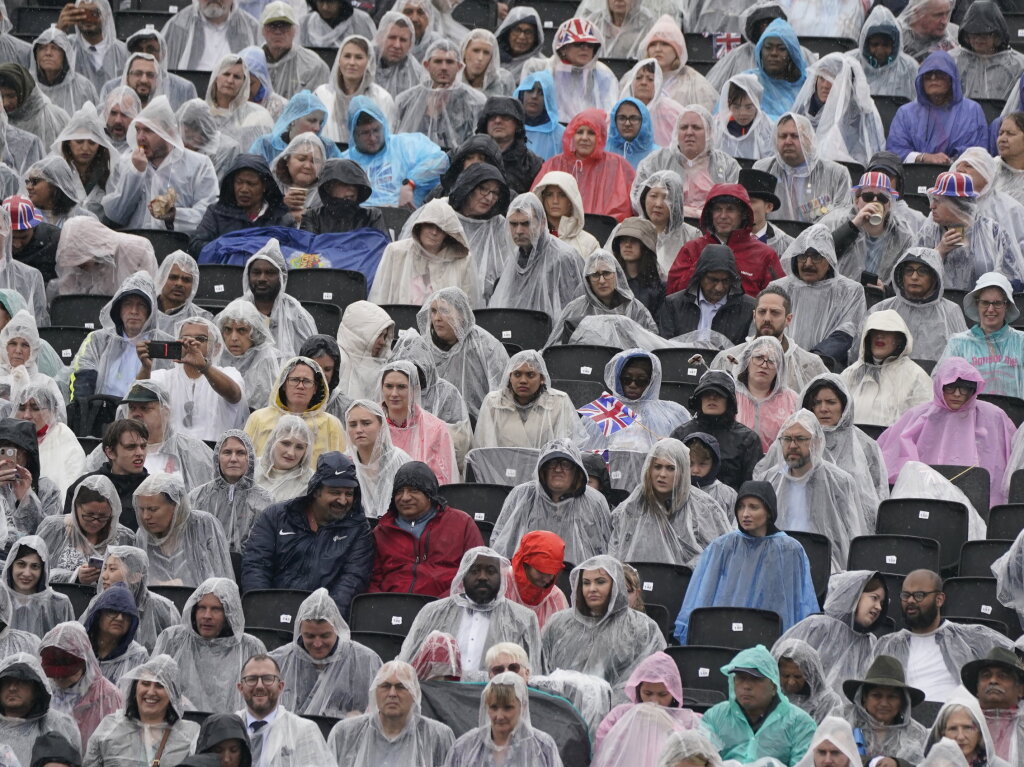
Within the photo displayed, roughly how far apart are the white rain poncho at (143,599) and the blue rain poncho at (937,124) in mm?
6624

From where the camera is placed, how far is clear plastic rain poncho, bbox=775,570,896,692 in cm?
1238

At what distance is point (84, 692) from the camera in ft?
39.5

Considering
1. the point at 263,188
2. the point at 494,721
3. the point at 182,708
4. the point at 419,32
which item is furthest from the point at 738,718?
the point at 419,32

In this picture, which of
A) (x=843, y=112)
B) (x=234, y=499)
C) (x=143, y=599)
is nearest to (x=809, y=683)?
(x=143, y=599)

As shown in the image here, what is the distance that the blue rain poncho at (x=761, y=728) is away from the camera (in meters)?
11.5

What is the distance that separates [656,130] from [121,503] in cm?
566

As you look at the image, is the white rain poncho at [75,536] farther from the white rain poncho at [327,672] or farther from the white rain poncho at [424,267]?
the white rain poncho at [424,267]

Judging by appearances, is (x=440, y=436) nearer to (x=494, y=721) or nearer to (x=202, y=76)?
(x=494, y=721)

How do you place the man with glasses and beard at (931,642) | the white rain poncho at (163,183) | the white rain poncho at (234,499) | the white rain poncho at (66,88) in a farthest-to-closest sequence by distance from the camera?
the white rain poncho at (66,88)
the white rain poncho at (163,183)
the white rain poncho at (234,499)
the man with glasses and beard at (931,642)

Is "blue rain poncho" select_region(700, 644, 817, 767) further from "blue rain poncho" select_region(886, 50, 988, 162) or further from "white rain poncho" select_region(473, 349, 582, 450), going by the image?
"blue rain poncho" select_region(886, 50, 988, 162)

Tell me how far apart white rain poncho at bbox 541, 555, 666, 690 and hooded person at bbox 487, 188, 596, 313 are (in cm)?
366

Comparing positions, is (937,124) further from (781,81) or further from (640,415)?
(640,415)

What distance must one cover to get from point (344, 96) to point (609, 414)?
A: 4.29 m

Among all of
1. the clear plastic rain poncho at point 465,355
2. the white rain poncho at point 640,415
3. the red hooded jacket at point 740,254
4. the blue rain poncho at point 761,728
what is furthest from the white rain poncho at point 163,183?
the blue rain poncho at point 761,728
